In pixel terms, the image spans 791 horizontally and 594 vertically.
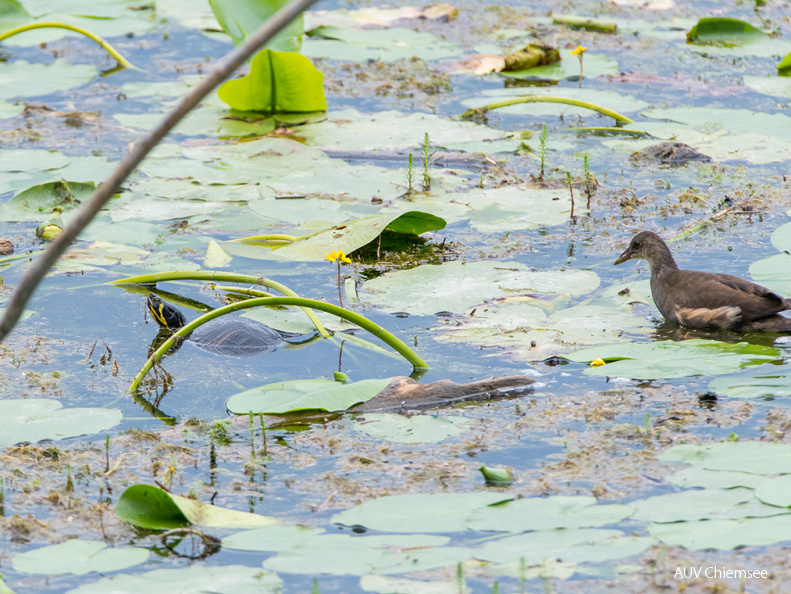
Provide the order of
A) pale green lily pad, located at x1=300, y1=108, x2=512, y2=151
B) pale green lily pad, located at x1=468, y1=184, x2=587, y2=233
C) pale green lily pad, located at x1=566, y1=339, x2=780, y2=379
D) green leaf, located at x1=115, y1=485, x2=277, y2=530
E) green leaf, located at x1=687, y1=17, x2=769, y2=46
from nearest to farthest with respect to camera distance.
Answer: green leaf, located at x1=115, y1=485, x2=277, y2=530
pale green lily pad, located at x1=566, y1=339, x2=780, y2=379
pale green lily pad, located at x1=468, y1=184, x2=587, y2=233
pale green lily pad, located at x1=300, y1=108, x2=512, y2=151
green leaf, located at x1=687, y1=17, x2=769, y2=46

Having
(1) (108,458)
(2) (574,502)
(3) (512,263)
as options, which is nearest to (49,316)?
(1) (108,458)

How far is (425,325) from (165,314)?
1195mm

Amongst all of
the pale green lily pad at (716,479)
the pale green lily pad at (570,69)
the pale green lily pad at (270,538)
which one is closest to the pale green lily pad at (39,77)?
the pale green lily pad at (570,69)

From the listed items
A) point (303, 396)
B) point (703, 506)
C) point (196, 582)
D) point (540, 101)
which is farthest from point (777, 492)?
point (540, 101)

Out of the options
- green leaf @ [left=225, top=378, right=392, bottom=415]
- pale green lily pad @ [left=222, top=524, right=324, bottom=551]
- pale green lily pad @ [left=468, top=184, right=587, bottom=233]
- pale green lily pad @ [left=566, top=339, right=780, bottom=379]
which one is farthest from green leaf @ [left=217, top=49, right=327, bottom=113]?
pale green lily pad @ [left=222, top=524, right=324, bottom=551]

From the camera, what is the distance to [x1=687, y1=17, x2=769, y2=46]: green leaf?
29.1 feet

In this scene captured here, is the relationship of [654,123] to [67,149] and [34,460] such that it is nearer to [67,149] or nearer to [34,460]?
[67,149]

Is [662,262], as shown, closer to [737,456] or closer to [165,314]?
[737,456]

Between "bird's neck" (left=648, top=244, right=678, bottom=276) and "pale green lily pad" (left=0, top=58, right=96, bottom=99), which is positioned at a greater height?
"pale green lily pad" (left=0, top=58, right=96, bottom=99)

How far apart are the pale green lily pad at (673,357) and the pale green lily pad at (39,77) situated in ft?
17.9

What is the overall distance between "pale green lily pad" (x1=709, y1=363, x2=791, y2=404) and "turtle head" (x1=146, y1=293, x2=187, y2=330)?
2.35m

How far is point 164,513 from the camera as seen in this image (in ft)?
9.38

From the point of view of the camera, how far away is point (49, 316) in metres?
4.69

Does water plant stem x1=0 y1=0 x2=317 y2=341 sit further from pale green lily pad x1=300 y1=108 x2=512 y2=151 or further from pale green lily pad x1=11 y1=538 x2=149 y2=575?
pale green lily pad x1=300 y1=108 x2=512 y2=151
